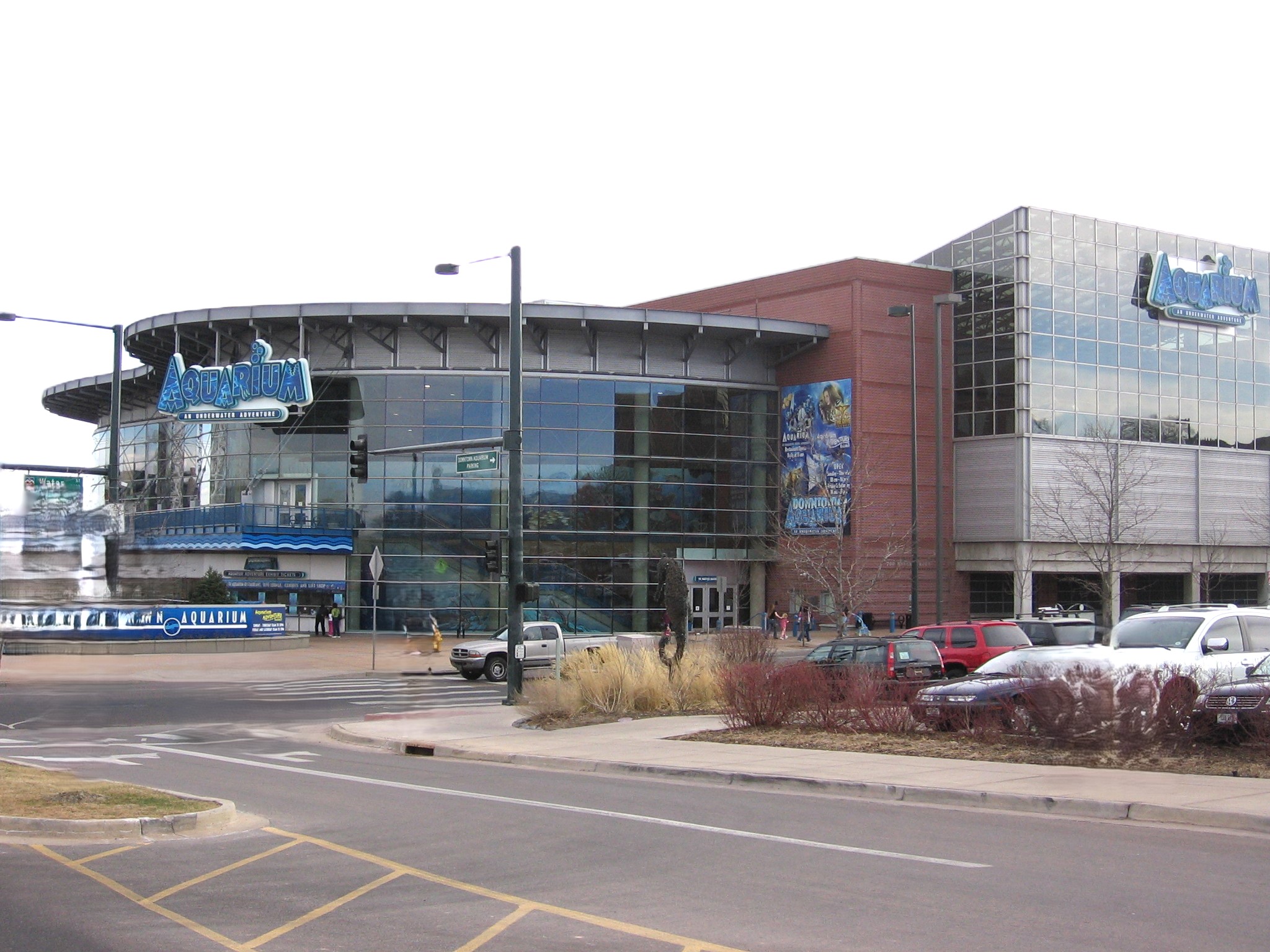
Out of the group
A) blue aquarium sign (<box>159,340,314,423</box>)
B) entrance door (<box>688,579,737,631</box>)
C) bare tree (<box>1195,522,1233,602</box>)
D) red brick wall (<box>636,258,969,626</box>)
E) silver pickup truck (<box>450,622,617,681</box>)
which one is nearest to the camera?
silver pickup truck (<box>450,622,617,681</box>)

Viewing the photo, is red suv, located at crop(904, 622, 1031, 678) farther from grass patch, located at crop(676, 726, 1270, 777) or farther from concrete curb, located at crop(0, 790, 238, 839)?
concrete curb, located at crop(0, 790, 238, 839)

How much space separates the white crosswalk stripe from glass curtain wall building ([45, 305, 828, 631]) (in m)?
18.5

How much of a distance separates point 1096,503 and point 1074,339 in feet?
24.2

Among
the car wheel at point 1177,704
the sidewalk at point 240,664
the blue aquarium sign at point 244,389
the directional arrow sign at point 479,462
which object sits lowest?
the sidewalk at point 240,664

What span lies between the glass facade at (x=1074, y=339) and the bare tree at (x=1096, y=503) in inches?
41.5

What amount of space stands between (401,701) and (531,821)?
16.7m

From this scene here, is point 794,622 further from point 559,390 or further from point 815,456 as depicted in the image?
point 559,390

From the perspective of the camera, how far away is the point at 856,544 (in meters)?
52.9

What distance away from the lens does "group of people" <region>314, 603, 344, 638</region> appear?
167 ft

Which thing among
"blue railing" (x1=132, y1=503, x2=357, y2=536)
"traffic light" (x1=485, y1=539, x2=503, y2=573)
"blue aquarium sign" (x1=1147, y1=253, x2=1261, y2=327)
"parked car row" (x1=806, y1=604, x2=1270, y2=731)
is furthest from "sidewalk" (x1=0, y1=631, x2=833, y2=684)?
"blue aquarium sign" (x1=1147, y1=253, x2=1261, y2=327)

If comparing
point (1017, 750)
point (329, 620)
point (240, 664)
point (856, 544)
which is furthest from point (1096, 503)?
point (1017, 750)

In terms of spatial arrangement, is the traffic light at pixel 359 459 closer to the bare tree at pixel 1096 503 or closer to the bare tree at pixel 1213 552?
the bare tree at pixel 1096 503

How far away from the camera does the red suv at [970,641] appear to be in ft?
92.3

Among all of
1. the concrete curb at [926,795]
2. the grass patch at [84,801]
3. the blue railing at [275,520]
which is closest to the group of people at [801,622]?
the blue railing at [275,520]
